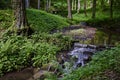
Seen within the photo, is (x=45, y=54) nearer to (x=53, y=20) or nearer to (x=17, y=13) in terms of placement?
(x=17, y=13)

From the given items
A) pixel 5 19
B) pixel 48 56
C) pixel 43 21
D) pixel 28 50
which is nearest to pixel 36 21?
pixel 43 21

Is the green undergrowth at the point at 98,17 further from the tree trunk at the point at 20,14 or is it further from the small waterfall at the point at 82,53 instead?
the small waterfall at the point at 82,53

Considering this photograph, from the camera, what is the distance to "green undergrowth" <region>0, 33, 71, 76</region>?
12.3 meters

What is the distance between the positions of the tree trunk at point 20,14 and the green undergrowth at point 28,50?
841mm

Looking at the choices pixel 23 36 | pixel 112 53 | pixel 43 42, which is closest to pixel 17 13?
pixel 23 36

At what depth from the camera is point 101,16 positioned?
36.2 metres

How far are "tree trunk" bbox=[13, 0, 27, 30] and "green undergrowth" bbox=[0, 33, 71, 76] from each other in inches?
33.1

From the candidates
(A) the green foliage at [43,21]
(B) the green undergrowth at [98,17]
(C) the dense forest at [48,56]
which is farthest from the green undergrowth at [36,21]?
(B) the green undergrowth at [98,17]

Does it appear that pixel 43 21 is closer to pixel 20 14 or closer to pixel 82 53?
pixel 20 14

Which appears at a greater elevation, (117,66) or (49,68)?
(117,66)

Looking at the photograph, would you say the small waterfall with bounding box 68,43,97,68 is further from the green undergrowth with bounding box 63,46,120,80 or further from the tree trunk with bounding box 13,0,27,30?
the tree trunk with bounding box 13,0,27,30

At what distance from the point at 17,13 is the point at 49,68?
4562mm

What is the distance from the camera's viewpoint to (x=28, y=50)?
42.7 feet

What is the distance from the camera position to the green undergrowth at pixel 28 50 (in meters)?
12.3
